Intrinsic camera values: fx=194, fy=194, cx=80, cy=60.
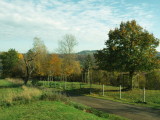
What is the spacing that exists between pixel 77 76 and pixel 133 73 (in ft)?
111

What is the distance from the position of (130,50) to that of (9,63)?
5697cm

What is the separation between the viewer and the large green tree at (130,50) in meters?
23.4

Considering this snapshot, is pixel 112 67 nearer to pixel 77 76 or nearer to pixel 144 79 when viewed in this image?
pixel 144 79

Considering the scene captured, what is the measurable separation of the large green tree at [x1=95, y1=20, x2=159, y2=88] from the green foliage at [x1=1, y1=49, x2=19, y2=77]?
174 feet

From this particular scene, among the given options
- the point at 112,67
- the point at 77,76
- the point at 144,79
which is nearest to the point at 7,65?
the point at 77,76

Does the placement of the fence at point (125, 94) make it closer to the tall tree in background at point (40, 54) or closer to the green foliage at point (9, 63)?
the tall tree in background at point (40, 54)

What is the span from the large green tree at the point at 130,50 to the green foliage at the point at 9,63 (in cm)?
5303

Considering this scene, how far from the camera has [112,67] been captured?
80.9 ft

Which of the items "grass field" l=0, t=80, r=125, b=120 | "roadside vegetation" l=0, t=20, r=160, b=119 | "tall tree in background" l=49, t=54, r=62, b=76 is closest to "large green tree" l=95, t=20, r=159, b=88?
"roadside vegetation" l=0, t=20, r=160, b=119

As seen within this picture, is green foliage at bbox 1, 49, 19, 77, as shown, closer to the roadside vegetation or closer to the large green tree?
the roadside vegetation

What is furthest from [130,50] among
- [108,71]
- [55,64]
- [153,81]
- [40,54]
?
[40,54]

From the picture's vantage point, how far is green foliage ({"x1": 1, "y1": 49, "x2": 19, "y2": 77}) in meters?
70.9

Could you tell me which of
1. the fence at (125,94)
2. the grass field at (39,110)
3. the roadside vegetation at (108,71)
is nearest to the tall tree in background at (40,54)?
the roadside vegetation at (108,71)

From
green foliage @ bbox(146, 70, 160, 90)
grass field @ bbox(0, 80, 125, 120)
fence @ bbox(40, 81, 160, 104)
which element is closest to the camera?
grass field @ bbox(0, 80, 125, 120)
